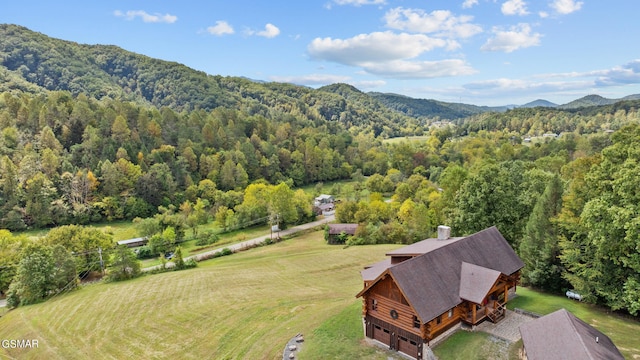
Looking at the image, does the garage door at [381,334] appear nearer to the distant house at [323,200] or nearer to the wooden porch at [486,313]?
the wooden porch at [486,313]

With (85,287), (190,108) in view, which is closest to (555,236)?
(85,287)

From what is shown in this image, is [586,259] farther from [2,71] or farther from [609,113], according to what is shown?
[609,113]

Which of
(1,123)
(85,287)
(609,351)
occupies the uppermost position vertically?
(1,123)

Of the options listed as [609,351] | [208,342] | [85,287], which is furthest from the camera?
[85,287]

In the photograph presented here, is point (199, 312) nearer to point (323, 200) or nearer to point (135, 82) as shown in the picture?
point (323, 200)

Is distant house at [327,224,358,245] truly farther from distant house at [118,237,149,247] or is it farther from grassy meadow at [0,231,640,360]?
distant house at [118,237,149,247]

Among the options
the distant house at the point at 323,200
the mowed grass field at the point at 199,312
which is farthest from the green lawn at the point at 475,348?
the distant house at the point at 323,200

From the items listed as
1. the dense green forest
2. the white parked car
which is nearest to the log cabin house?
the white parked car

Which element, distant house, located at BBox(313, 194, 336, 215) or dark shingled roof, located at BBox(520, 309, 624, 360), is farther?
distant house, located at BBox(313, 194, 336, 215)
